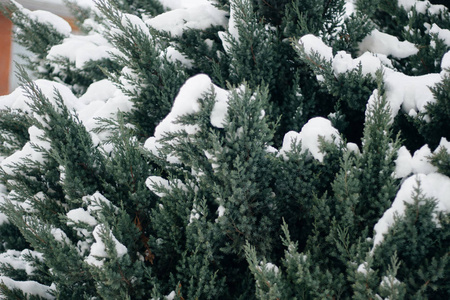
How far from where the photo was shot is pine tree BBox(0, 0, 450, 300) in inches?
69.6

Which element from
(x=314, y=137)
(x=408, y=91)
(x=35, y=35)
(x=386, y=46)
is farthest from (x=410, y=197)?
(x=35, y=35)

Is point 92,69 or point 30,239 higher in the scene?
point 92,69

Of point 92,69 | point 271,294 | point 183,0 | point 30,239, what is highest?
point 183,0

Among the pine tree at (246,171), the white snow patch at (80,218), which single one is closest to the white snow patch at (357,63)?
the pine tree at (246,171)

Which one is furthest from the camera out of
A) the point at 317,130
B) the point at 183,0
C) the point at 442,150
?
the point at 183,0

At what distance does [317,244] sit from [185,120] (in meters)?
1.07

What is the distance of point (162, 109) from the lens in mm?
2535

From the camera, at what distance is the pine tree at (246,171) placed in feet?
5.80

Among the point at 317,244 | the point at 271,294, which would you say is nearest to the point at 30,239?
the point at 271,294

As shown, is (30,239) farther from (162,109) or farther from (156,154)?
(162,109)

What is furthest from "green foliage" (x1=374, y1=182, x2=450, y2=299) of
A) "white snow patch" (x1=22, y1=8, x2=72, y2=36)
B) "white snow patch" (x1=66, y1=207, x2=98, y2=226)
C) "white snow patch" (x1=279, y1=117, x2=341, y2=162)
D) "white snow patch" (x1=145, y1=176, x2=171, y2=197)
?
"white snow patch" (x1=22, y1=8, x2=72, y2=36)

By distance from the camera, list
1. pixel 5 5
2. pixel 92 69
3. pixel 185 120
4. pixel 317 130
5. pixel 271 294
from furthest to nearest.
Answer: pixel 5 5
pixel 92 69
pixel 317 130
pixel 185 120
pixel 271 294

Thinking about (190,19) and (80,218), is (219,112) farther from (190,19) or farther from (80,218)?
(190,19)

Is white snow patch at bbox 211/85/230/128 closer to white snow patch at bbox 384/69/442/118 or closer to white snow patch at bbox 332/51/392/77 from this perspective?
white snow patch at bbox 332/51/392/77
